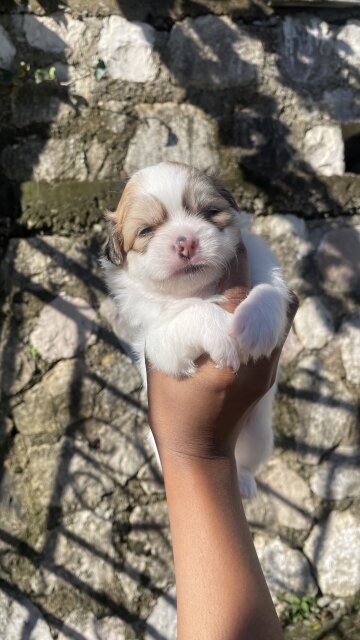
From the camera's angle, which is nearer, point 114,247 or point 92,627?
point 114,247

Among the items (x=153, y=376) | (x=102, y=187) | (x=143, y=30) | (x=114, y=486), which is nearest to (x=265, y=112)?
(x=143, y=30)

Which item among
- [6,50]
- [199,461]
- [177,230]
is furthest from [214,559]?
[6,50]

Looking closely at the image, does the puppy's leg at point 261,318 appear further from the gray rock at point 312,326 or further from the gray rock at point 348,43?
the gray rock at point 348,43

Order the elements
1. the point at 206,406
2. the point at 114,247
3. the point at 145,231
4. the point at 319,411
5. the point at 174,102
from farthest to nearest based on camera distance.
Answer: the point at 174,102, the point at 319,411, the point at 114,247, the point at 145,231, the point at 206,406

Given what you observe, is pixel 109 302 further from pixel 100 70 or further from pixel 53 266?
pixel 100 70

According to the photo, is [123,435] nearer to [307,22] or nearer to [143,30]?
[143,30]
